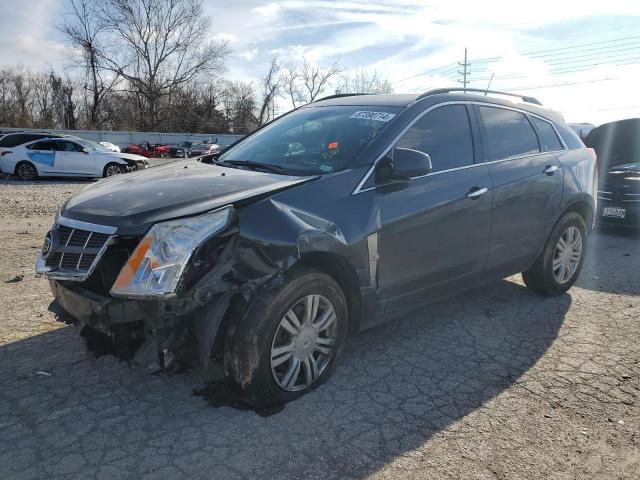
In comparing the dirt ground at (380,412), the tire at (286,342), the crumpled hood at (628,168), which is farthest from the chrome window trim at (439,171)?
the crumpled hood at (628,168)

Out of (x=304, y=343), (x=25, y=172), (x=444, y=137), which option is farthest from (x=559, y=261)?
(x=25, y=172)

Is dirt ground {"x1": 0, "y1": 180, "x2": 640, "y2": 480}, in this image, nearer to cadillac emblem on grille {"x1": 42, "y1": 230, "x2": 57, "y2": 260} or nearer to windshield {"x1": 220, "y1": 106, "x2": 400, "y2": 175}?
cadillac emblem on grille {"x1": 42, "y1": 230, "x2": 57, "y2": 260}

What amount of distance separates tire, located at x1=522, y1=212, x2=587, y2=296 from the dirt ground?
48cm

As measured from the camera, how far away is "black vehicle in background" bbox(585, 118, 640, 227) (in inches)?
329

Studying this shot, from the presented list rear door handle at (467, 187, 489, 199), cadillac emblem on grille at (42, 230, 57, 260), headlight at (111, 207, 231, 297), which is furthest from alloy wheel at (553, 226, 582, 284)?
cadillac emblem on grille at (42, 230, 57, 260)

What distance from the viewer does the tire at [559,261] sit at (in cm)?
494

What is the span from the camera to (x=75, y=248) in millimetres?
2922

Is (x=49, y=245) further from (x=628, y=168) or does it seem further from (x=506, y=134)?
(x=628, y=168)

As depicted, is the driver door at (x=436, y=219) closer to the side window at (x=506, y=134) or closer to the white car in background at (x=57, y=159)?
the side window at (x=506, y=134)

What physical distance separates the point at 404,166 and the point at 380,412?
5.01 feet

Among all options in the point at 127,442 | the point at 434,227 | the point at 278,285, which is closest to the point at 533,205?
the point at 434,227

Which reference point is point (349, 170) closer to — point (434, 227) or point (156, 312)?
point (434, 227)

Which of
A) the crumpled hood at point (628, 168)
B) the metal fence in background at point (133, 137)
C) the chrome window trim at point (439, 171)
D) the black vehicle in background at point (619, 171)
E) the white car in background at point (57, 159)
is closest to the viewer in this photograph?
the chrome window trim at point (439, 171)

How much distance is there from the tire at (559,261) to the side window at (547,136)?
663 mm
